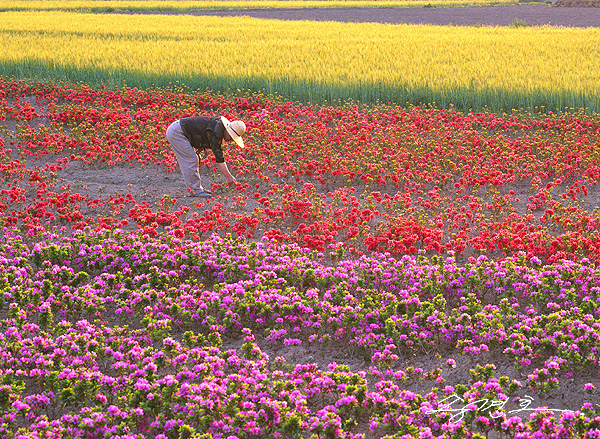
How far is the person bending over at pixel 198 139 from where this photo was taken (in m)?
8.89

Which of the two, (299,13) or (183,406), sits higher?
(299,13)

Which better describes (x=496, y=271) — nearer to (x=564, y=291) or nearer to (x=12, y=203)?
(x=564, y=291)

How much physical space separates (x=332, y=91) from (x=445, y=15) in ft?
103

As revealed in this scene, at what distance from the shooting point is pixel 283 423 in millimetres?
3934

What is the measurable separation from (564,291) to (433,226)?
2334 mm

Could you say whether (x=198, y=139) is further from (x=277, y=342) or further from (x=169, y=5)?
(x=169, y=5)

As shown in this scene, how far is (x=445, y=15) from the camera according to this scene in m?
43.0

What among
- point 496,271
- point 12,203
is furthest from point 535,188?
point 12,203

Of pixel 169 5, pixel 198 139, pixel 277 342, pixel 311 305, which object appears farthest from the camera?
pixel 169 5

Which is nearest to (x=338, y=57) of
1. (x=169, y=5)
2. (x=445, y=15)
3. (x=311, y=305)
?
(x=311, y=305)

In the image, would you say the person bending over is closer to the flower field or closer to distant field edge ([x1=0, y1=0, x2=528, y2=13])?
the flower field

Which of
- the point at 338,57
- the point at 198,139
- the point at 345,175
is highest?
the point at 338,57

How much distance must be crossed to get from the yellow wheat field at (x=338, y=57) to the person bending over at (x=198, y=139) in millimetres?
7225

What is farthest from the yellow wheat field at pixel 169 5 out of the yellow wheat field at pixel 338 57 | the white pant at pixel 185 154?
the white pant at pixel 185 154
